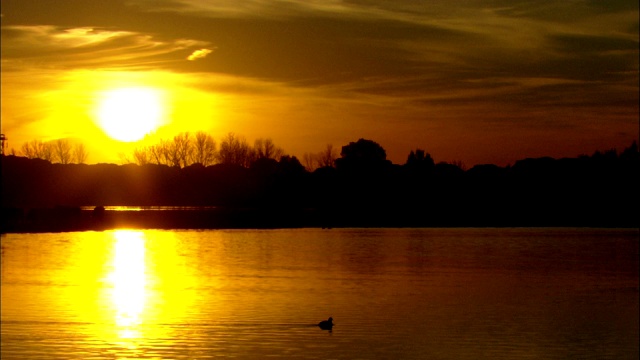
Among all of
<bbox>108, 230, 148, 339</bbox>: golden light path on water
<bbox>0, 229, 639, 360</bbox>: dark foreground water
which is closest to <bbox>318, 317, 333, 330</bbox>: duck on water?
<bbox>0, 229, 639, 360</bbox>: dark foreground water

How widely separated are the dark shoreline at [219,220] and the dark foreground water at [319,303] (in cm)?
3491

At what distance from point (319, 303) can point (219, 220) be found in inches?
3252

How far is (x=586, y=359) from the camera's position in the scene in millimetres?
27594

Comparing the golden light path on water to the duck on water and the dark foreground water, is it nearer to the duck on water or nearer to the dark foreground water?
the dark foreground water

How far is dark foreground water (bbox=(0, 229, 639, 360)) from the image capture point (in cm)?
2866

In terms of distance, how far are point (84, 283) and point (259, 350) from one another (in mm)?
23267

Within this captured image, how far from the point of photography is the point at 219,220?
120188 millimetres

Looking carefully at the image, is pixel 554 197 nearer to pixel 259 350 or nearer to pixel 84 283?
pixel 84 283

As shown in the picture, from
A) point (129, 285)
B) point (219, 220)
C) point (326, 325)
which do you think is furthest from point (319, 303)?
point (219, 220)

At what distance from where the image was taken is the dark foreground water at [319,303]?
2866cm

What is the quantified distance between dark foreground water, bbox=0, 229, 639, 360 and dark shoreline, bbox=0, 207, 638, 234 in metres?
34.9

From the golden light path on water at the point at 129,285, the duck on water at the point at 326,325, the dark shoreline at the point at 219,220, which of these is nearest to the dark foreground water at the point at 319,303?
the golden light path on water at the point at 129,285

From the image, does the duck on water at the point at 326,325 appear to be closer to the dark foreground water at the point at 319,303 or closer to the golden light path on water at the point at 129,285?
the dark foreground water at the point at 319,303

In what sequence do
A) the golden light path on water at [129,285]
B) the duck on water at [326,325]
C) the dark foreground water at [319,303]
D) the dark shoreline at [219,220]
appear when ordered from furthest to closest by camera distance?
the dark shoreline at [219,220] → the golden light path on water at [129,285] → the duck on water at [326,325] → the dark foreground water at [319,303]
